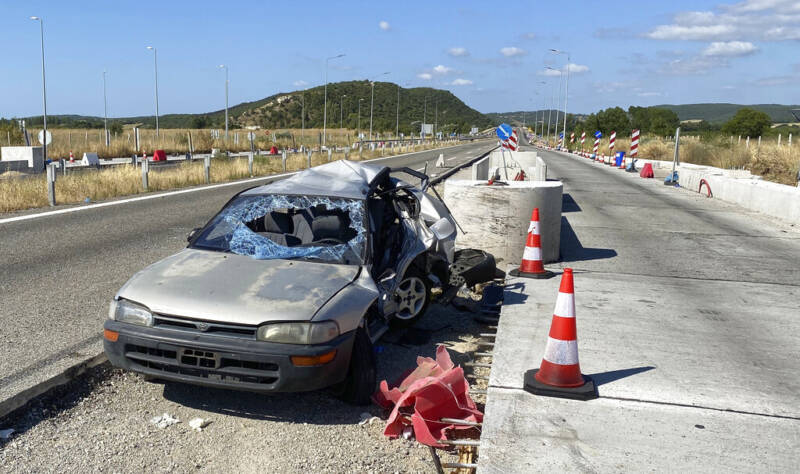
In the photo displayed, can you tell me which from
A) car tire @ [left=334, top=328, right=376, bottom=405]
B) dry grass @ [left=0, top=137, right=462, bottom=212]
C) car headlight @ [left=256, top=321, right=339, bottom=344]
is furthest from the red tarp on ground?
dry grass @ [left=0, top=137, right=462, bottom=212]

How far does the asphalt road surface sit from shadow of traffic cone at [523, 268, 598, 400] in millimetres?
3227

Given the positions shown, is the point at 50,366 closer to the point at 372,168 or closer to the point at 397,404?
the point at 397,404

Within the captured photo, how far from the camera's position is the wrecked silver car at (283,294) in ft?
13.7

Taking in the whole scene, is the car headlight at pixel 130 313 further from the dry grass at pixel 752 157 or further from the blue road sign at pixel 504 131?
the dry grass at pixel 752 157

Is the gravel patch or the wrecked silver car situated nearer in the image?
the gravel patch

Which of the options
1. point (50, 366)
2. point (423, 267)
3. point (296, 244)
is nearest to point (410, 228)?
point (423, 267)

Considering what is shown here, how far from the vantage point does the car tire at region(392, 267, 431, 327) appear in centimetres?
620

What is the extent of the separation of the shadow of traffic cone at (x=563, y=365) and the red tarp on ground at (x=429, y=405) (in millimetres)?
476

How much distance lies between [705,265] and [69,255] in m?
8.64

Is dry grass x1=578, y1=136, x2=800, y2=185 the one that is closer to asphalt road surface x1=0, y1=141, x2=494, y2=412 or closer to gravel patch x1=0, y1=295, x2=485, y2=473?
asphalt road surface x1=0, y1=141, x2=494, y2=412

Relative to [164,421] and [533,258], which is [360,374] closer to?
[164,421]

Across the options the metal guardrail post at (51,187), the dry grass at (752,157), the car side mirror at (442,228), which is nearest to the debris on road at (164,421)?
the car side mirror at (442,228)

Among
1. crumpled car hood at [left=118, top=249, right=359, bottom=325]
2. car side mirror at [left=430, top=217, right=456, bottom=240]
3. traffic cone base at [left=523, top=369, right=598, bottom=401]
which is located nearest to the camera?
crumpled car hood at [left=118, top=249, right=359, bottom=325]

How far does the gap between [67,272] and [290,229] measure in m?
3.91
